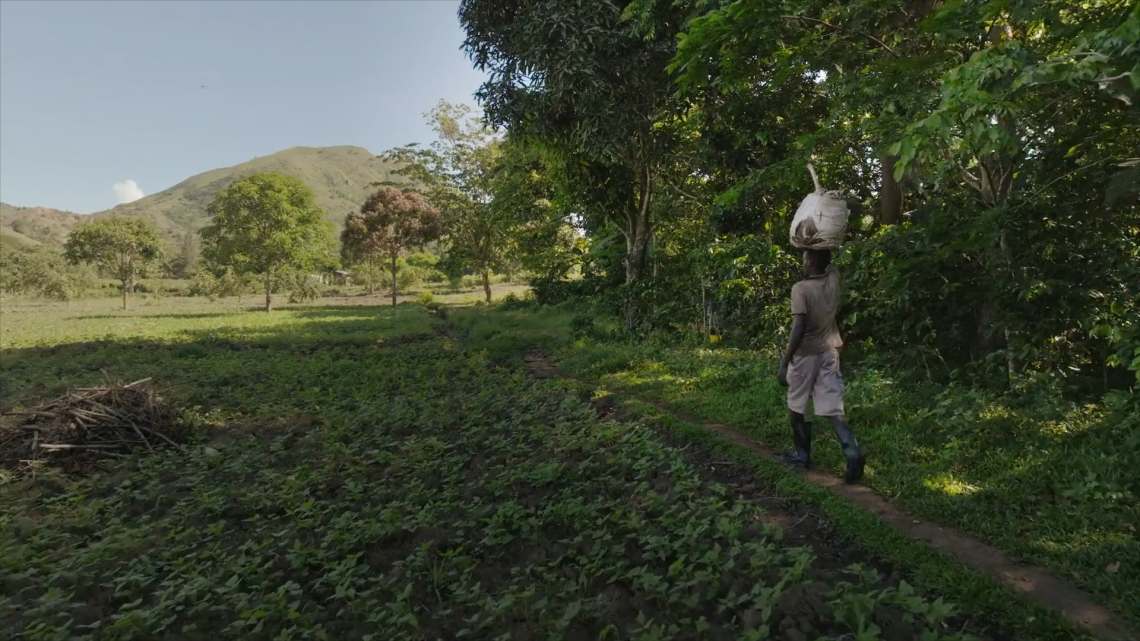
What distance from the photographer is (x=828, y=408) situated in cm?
452

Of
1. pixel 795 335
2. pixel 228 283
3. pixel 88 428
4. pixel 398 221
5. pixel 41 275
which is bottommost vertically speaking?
pixel 88 428

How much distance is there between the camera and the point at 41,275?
102ft

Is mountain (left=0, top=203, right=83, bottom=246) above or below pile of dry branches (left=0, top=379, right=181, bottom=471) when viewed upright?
above

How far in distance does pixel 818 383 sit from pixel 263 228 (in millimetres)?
27246

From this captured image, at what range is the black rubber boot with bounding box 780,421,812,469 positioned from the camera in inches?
188

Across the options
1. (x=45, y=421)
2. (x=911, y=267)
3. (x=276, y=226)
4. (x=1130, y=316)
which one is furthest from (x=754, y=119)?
(x=276, y=226)

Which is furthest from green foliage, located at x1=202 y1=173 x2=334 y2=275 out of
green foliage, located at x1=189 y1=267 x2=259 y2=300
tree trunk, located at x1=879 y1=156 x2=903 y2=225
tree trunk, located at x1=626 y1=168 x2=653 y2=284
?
tree trunk, located at x1=879 y1=156 x2=903 y2=225

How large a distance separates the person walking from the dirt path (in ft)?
0.86

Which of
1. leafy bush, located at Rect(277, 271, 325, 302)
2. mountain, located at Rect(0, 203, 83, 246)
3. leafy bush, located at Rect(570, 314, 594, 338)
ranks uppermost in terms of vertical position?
mountain, located at Rect(0, 203, 83, 246)

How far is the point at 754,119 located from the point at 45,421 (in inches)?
441

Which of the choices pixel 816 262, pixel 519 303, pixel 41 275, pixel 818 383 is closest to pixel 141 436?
pixel 818 383

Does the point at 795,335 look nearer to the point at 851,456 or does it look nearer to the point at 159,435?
the point at 851,456

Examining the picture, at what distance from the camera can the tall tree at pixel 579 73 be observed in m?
10.3

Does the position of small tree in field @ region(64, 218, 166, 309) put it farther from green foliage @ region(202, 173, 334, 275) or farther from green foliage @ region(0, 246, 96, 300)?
green foliage @ region(202, 173, 334, 275)
